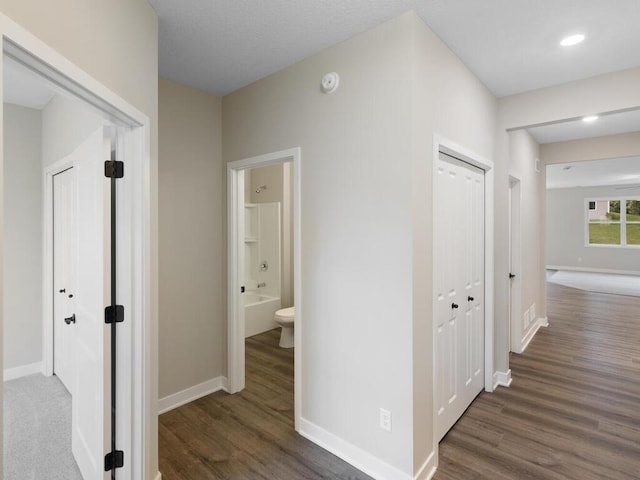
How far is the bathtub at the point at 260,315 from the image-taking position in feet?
15.6

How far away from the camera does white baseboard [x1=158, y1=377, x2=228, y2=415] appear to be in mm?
2795

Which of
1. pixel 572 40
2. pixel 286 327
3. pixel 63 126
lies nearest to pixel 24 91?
pixel 63 126

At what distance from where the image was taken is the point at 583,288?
8047mm

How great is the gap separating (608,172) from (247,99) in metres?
8.35

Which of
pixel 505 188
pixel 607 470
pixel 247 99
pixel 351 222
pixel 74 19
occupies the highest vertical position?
pixel 247 99

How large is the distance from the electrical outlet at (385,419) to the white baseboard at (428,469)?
A: 10.8 inches

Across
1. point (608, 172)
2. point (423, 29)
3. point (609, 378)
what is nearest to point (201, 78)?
point (423, 29)

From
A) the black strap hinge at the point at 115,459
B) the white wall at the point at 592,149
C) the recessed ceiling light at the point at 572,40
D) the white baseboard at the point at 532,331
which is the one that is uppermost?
the recessed ceiling light at the point at 572,40

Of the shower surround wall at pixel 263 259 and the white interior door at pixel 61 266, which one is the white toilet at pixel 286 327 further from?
the white interior door at pixel 61 266

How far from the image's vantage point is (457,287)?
259 centimetres

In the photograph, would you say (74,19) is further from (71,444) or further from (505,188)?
(505,188)

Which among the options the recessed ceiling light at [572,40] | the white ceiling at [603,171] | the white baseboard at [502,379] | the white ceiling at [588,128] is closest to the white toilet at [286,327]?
the white baseboard at [502,379]

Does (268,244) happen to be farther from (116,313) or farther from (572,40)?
(572,40)

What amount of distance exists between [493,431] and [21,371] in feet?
14.4
